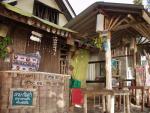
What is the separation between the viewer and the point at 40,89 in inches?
385

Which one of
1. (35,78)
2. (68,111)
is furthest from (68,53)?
(35,78)

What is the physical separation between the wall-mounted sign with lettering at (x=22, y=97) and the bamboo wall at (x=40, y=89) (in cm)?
10

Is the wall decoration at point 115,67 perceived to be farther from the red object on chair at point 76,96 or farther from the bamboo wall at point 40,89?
the bamboo wall at point 40,89

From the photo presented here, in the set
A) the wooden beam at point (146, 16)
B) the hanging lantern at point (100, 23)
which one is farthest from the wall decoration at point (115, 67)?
the wooden beam at point (146, 16)

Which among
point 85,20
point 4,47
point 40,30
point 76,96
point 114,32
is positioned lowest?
point 76,96

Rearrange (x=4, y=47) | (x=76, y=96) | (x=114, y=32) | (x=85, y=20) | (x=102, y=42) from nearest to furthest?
(x=4, y=47) → (x=102, y=42) → (x=85, y=20) → (x=114, y=32) → (x=76, y=96)

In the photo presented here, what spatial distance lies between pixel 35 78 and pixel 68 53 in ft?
15.6

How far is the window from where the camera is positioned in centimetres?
1463

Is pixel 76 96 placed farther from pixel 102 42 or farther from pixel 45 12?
pixel 45 12

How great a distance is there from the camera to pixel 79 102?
1373 cm

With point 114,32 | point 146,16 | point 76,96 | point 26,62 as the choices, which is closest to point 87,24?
point 114,32

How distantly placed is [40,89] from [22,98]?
76 cm

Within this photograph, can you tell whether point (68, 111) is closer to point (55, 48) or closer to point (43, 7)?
point (55, 48)

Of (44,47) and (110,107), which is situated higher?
(44,47)
